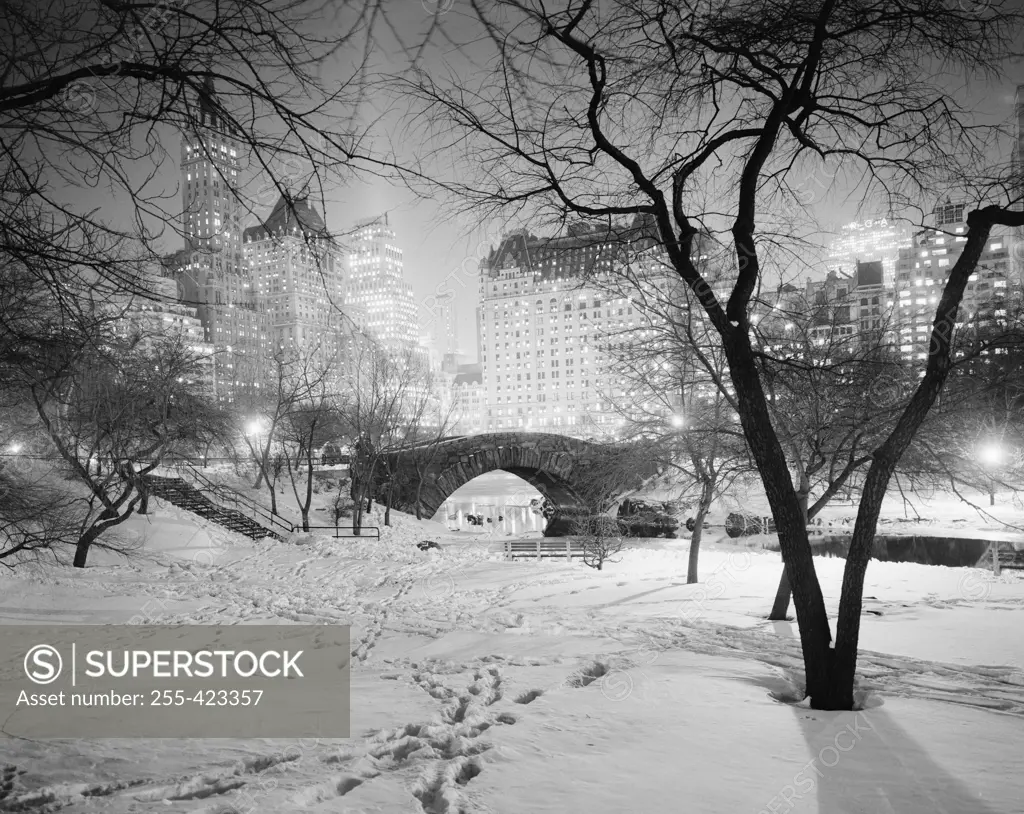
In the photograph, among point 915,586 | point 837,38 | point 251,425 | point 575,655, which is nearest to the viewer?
point 837,38

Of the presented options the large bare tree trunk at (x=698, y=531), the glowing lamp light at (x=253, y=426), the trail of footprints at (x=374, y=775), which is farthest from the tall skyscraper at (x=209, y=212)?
the glowing lamp light at (x=253, y=426)

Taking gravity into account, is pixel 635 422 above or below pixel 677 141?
below

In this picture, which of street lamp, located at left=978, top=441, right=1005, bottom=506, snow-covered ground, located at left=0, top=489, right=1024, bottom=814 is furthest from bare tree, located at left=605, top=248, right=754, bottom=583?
street lamp, located at left=978, top=441, right=1005, bottom=506

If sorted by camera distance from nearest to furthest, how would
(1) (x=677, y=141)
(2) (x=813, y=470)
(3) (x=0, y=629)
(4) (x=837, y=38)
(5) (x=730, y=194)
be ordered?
1. (4) (x=837, y=38)
2. (1) (x=677, y=141)
3. (5) (x=730, y=194)
4. (3) (x=0, y=629)
5. (2) (x=813, y=470)

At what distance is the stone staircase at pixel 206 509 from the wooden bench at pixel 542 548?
926cm

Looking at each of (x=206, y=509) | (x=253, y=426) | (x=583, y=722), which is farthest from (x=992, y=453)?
(x=253, y=426)

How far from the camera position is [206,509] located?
27.2 meters

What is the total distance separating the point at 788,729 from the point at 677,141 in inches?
211

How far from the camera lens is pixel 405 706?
5.92m

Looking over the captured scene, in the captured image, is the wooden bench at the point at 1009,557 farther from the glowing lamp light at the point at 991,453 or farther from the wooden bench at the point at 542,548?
the wooden bench at the point at 542,548

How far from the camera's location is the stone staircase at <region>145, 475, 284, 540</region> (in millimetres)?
25797

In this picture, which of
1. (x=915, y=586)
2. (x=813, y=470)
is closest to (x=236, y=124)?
(x=813, y=470)

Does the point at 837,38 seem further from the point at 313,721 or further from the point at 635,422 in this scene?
the point at 635,422

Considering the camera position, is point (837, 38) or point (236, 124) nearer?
point (236, 124)
